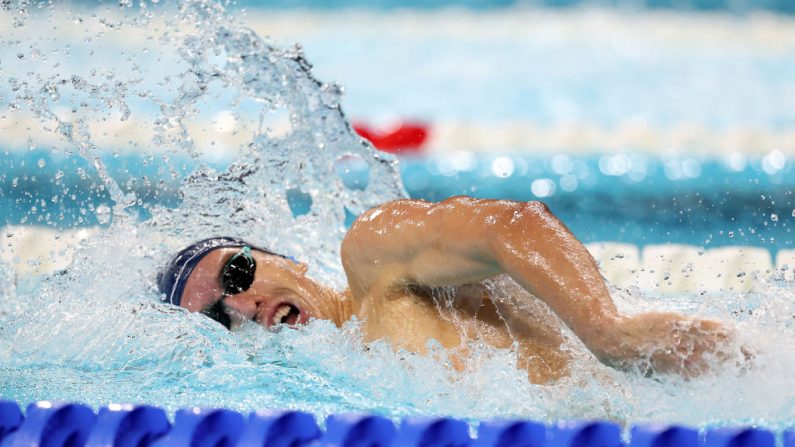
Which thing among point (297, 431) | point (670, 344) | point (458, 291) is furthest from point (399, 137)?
point (670, 344)

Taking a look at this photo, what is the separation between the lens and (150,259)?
2.35m

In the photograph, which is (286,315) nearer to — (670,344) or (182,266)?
(182,266)

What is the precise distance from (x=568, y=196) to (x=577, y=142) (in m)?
0.66

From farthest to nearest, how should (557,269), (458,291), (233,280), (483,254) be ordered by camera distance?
(233,280) → (458,291) → (483,254) → (557,269)

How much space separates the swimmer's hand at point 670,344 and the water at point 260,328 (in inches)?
2.1

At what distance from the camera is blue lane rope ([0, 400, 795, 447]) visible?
1351 millimetres

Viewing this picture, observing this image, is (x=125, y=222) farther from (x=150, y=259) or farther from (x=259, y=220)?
(x=259, y=220)

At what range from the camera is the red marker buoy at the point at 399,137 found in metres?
4.92

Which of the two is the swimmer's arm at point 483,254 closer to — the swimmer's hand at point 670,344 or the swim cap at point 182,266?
the swimmer's hand at point 670,344

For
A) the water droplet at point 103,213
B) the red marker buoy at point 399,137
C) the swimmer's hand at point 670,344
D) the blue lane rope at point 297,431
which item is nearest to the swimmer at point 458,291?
the swimmer's hand at point 670,344

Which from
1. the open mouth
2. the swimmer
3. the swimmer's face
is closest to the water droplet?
the swimmer

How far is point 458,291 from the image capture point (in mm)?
1725

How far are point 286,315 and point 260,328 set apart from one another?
0.06 metres

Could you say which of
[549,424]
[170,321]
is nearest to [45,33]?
[170,321]
